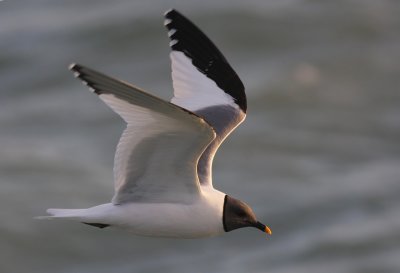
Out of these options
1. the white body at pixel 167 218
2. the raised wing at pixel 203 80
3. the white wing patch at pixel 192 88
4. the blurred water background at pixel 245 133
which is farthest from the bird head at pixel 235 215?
the blurred water background at pixel 245 133

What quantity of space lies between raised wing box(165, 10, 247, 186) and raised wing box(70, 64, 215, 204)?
0.54 m

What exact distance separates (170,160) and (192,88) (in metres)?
0.91

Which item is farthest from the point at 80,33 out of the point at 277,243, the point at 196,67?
the point at 196,67

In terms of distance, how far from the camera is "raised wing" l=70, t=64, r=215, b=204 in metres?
4.78

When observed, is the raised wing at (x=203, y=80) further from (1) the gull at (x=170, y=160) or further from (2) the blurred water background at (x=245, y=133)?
(2) the blurred water background at (x=245, y=133)

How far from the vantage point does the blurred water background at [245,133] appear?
11094mm

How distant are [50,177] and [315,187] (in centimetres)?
260

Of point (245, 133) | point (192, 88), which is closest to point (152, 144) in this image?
point (192, 88)

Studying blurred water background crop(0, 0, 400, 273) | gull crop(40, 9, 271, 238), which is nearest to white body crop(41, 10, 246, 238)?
gull crop(40, 9, 271, 238)

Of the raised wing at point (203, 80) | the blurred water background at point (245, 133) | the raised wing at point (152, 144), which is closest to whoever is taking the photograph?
the raised wing at point (152, 144)

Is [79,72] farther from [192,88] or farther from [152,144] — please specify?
[192,88]

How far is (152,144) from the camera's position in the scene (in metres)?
5.19

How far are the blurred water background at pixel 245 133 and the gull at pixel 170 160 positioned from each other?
494 cm

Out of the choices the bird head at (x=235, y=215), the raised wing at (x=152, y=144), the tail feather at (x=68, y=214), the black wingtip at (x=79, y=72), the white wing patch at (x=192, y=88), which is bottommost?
the tail feather at (x=68, y=214)
